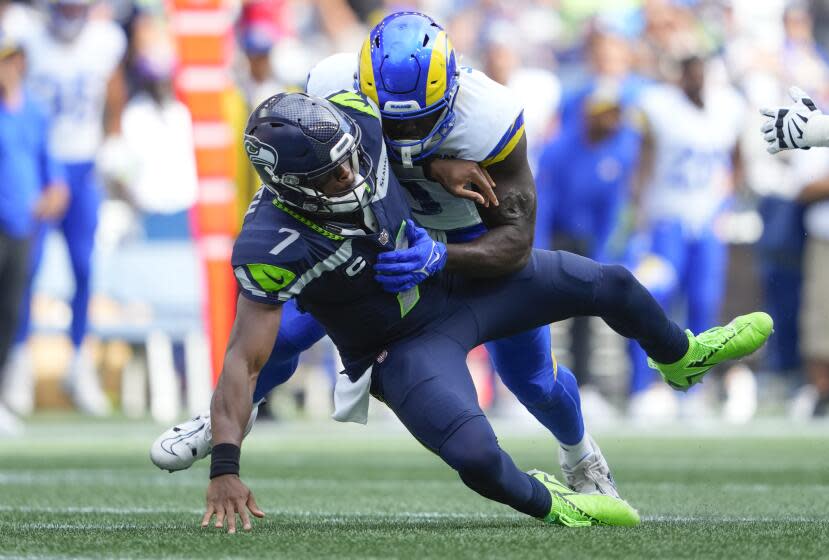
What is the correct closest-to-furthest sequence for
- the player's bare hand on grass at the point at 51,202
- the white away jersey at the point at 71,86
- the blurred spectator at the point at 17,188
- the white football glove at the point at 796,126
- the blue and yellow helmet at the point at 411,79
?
the blue and yellow helmet at the point at 411,79 → the white football glove at the point at 796,126 → the blurred spectator at the point at 17,188 → the player's bare hand on grass at the point at 51,202 → the white away jersey at the point at 71,86

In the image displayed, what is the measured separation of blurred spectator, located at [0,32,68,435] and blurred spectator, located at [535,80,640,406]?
2.81 metres

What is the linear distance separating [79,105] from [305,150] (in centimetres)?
625

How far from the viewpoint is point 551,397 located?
477 cm

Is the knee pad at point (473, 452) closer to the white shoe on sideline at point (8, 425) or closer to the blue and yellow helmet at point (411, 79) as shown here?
the blue and yellow helmet at point (411, 79)

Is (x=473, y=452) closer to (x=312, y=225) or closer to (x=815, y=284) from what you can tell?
(x=312, y=225)

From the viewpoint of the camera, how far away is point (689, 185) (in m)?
9.54

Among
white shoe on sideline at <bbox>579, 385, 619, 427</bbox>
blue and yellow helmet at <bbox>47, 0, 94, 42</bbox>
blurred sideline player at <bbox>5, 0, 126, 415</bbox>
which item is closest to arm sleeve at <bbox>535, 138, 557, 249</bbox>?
white shoe on sideline at <bbox>579, 385, 619, 427</bbox>

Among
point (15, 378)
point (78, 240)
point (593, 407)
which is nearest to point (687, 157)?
point (593, 407)

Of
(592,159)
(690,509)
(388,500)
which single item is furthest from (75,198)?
(690,509)

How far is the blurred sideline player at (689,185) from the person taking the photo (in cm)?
948

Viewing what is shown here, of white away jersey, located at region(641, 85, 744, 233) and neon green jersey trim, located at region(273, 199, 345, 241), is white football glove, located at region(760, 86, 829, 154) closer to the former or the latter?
neon green jersey trim, located at region(273, 199, 345, 241)

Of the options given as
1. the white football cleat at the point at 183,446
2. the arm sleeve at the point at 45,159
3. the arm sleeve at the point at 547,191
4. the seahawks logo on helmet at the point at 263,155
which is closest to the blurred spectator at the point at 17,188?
the arm sleeve at the point at 45,159

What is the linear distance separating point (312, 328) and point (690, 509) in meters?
1.20

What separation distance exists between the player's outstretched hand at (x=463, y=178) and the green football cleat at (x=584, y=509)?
2.47ft
